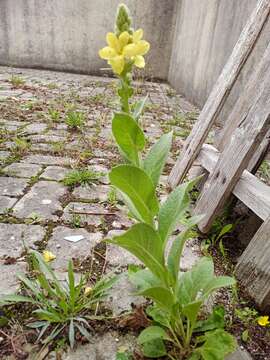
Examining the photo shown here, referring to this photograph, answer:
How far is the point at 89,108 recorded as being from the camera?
4.83 meters

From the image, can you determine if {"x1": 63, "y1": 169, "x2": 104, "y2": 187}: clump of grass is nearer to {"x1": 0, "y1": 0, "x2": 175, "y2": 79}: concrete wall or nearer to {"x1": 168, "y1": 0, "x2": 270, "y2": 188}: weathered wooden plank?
{"x1": 168, "y1": 0, "x2": 270, "y2": 188}: weathered wooden plank

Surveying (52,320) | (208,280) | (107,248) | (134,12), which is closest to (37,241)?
(107,248)

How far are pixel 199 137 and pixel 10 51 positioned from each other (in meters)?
7.51

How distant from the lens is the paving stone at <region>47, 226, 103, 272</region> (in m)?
1.63

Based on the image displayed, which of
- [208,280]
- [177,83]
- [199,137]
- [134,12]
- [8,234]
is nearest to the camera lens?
[208,280]

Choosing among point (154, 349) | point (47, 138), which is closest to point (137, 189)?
point (154, 349)

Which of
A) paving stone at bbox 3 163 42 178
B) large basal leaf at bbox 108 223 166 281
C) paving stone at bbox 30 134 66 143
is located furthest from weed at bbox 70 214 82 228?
paving stone at bbox 30 134 66 143

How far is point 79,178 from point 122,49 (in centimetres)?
166

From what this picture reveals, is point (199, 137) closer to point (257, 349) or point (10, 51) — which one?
point (257, 349)

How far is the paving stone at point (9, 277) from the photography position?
1.41 metres

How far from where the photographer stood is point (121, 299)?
1406 millimetres

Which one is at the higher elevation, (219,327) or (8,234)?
(219,327)

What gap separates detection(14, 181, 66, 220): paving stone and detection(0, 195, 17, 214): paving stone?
35 millimetres

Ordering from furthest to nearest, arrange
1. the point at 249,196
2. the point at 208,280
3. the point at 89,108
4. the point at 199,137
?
the point at 89,108 → the point at 199,137 → the point at 249,196 → the point at 208,280
